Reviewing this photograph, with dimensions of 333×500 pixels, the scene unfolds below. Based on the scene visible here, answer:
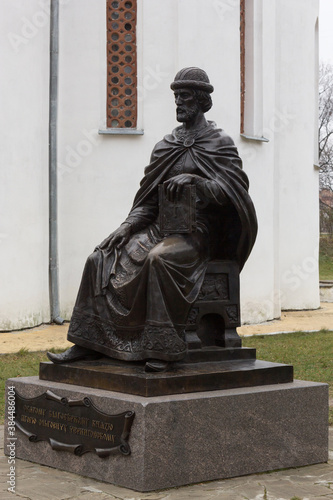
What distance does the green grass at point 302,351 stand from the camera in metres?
11.3

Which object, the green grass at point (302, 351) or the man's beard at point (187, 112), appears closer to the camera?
the man's beard at point (187, 112)

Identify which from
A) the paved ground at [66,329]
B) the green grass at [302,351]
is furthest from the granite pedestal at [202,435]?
the paved ground at [66,329]

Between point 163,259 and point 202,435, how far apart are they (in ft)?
3.79

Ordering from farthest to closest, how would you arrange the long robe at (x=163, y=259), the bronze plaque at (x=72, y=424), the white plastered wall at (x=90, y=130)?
the white plastered wall at (x=90, y=130) < the long robe at (x=163, y=259) < the bronze plaque at (x=72, y=424)

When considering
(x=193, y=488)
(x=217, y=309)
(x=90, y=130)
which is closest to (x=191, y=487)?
(x=193, y=488)

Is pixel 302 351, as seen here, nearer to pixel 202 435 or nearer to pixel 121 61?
pixel 121 61

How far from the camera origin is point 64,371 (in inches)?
258

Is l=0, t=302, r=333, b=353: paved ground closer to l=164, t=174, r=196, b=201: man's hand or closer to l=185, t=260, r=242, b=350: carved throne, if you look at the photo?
l=185, t=260, r=242, b=350: carved throne

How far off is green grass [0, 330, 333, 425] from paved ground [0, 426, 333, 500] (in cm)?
322

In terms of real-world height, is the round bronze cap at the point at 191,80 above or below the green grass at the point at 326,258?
above

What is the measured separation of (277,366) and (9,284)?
9193 mm

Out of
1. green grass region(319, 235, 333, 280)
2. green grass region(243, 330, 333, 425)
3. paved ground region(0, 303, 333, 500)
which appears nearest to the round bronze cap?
paved ground region(0, 303, 333, 500)

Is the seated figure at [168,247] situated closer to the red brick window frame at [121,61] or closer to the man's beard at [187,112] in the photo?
the man's beard at [187,112]

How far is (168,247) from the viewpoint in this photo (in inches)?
248
